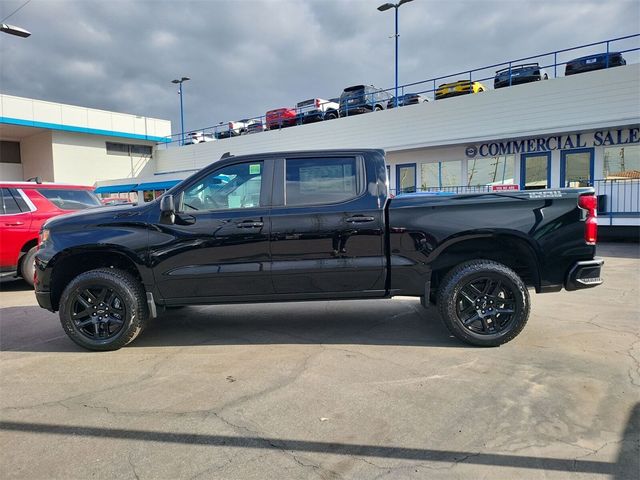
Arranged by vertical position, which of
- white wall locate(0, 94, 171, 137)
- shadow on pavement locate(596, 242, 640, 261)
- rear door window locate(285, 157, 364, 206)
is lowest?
shadow on pavement locate(596, 242, 640, 261)

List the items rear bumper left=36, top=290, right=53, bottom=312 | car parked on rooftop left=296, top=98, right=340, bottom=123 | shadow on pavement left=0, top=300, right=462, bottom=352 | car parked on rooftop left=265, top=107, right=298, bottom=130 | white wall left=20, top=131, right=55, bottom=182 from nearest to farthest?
rear bumper left=36, top=290, right=53, bottom=312 < shadow on pavement left=0, top=300, right=462, bottom=352 < car parked on rooftop left=296, top=98, right=340, bottom=123 < car parked on rooftop left=265, top=107, right=298, bottom=130 < white wall left=20, top=131, right=55, bottom=182

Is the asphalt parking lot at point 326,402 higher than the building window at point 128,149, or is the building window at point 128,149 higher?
the building window at point 128,149

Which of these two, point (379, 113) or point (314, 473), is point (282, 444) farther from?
point (379, 113)

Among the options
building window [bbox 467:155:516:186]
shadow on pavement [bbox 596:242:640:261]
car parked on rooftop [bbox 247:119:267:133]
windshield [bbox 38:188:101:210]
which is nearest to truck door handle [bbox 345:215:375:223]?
windshield [bbox 38:188:101:210]

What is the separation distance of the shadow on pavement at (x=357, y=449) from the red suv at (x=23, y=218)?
5.79 meters

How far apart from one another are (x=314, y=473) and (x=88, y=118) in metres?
35.4

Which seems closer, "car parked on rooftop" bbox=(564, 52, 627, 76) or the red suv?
the red suv

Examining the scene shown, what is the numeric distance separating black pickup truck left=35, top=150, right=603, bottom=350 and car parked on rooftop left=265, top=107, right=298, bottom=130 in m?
22.3

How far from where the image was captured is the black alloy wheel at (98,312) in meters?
4.68

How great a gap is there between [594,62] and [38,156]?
111 ft

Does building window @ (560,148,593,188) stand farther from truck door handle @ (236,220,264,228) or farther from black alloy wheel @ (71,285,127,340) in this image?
black alloy wheel @ (71,285,127,340)

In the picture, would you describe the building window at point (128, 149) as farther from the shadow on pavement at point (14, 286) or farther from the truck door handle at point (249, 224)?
the truck door handle at point (249, 224)

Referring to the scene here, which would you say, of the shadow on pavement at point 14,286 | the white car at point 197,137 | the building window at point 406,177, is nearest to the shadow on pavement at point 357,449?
the shadow on pavement at point 14,286

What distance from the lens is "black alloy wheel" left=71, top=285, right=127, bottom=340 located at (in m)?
4.68
